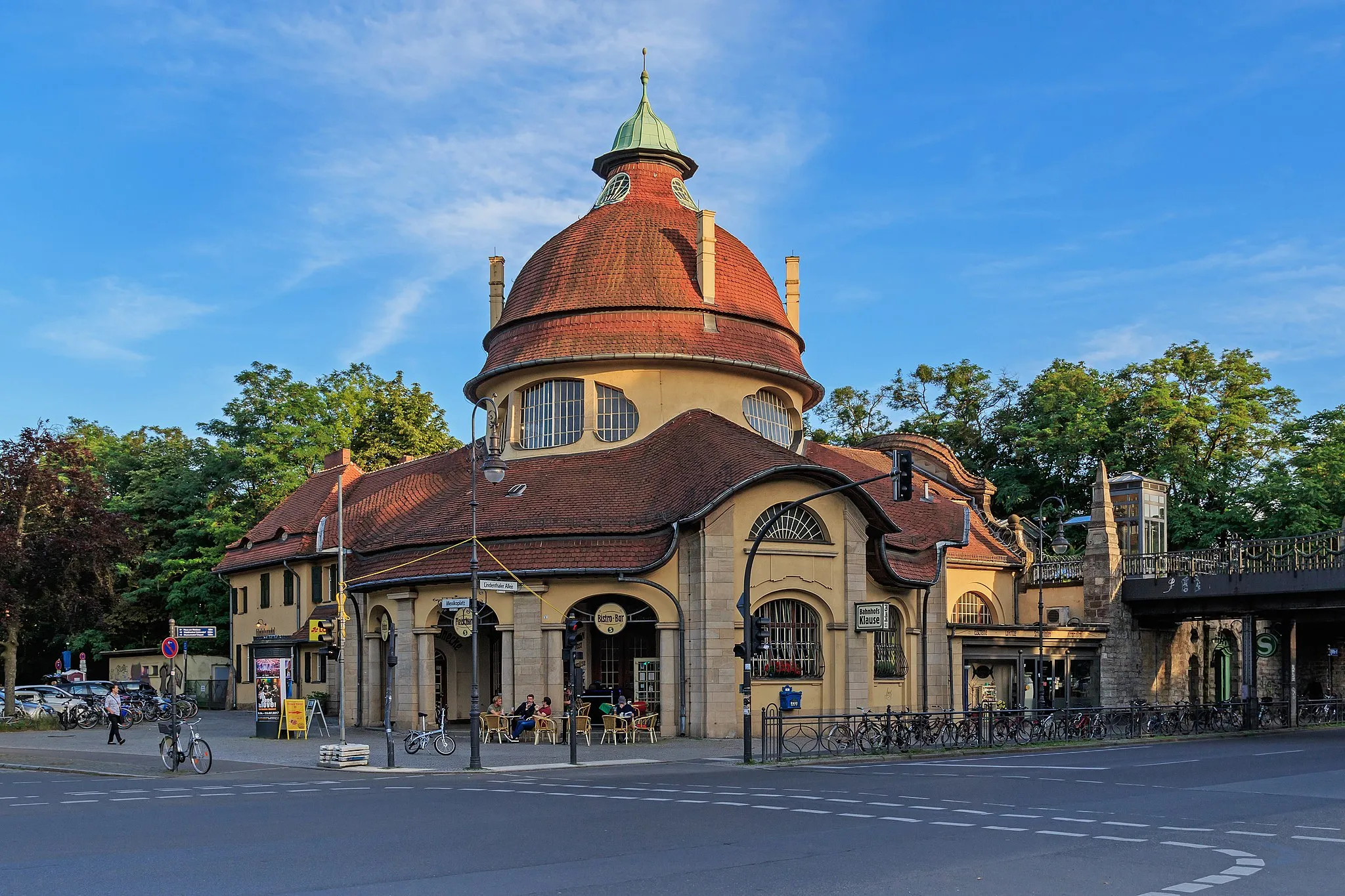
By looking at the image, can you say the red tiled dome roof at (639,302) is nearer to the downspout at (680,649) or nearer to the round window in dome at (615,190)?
the round window in dome at (615,190)

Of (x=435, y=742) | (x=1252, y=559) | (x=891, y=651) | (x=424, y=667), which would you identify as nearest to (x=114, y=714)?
(x=424, y=667)

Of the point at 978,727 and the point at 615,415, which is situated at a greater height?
the point at 615,415

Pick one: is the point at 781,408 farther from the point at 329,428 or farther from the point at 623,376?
the point at 329,428

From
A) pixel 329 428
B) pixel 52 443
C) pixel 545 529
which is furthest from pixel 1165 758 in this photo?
pixel 329 428

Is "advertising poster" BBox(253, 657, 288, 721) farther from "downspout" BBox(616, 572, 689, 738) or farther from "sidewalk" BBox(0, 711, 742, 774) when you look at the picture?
"downspout" BBox(616, 572, 689, 738)

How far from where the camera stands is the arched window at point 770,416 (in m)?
44.4

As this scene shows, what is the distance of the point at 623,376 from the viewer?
140 ft

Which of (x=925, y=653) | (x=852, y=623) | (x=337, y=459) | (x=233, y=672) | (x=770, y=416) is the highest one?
(x=770, y=416)

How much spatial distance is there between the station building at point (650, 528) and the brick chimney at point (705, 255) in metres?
0.06

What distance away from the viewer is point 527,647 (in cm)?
3709

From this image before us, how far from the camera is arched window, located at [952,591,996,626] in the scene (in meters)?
55.0

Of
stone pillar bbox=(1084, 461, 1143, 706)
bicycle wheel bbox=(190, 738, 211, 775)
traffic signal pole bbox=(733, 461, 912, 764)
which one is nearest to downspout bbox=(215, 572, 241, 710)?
bicycle wheel bbox=(190, 738, 211, 775)

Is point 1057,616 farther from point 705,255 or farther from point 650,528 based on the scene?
point 650,528

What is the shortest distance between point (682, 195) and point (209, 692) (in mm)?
30992
